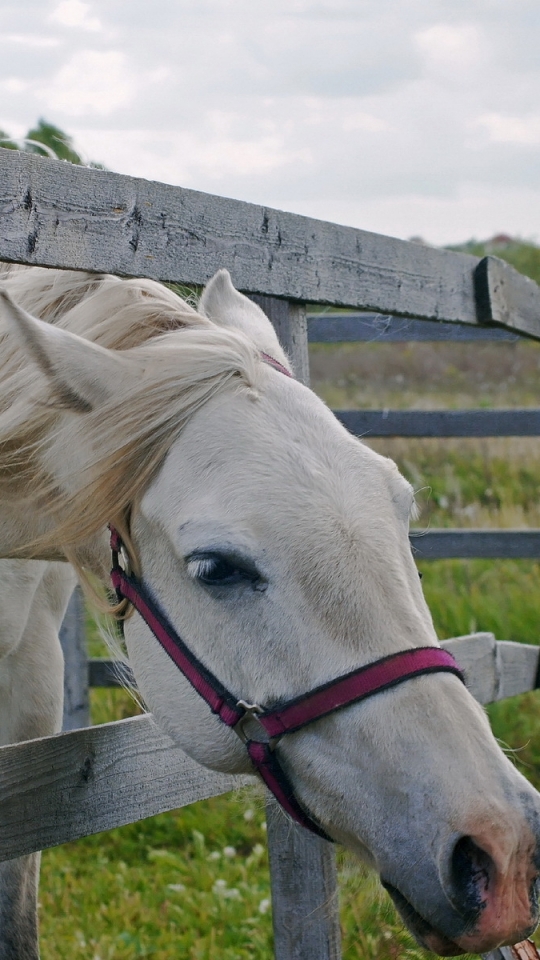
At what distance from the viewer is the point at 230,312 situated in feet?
5.99

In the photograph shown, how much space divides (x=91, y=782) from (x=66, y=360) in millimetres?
840

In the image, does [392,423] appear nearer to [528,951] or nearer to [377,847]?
[528,951]

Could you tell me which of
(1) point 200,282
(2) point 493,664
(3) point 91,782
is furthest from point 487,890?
(2) point 493,664

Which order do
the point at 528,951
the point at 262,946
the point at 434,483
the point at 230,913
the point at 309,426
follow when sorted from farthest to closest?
the point at 434,483
the point at 230,913
the point at 262,946
the point at 528,951
the point at 309,426

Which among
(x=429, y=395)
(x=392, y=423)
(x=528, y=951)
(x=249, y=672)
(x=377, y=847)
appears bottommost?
(x=528, y=951)

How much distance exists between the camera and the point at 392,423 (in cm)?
473

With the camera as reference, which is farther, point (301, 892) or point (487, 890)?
point (301, 892)

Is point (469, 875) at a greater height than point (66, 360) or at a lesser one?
lesser

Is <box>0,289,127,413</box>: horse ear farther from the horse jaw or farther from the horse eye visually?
the horse eye

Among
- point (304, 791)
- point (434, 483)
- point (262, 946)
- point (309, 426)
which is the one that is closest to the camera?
point (304, 791)

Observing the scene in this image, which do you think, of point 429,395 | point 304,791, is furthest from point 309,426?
point 429,395

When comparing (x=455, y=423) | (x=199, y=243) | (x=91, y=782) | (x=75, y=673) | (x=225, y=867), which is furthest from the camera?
(x=455, y=423)

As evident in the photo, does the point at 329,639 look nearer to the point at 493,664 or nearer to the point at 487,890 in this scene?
the point at 487,890

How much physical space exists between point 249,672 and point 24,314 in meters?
0.66
